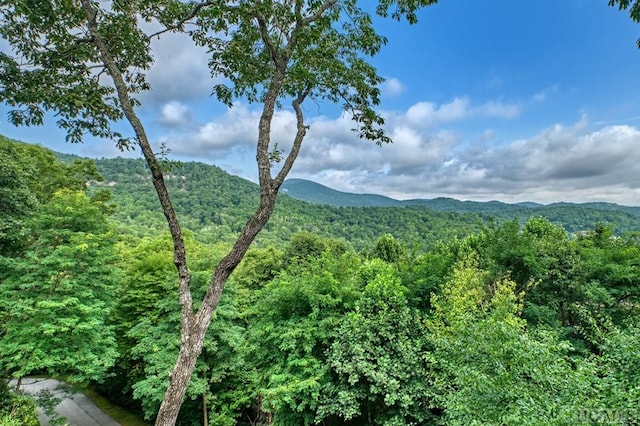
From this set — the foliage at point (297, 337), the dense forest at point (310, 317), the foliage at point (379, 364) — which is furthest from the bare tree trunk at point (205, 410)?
the foliage at point (379, 364)

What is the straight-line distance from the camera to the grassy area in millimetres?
15909

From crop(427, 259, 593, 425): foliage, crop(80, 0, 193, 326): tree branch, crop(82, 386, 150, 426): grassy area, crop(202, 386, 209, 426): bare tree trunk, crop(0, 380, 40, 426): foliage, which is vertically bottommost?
crop(82, 386, 150, 426): grassy area

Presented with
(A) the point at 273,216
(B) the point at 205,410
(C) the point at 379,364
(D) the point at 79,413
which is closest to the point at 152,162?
(C) the point at 379,364

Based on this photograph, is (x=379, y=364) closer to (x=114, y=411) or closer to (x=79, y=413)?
(x=114, y=411)

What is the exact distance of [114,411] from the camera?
56.3 feet

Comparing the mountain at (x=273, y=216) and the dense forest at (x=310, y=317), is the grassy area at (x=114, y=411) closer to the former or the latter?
the dense forest at (x=310, y=317)

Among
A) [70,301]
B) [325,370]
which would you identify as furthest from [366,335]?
[70,301]

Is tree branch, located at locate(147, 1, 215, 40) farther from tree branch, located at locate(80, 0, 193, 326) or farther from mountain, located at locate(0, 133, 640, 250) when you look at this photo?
mountain, located at locate(0, 133, 640, 250)

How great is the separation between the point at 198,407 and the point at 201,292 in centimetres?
556

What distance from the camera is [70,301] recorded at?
1020 cm

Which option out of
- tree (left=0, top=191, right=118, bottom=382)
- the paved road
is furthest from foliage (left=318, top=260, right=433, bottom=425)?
the paved road

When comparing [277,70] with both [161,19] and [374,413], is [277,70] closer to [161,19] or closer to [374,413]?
[161,19]

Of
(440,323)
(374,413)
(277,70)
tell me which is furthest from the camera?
(374,413)

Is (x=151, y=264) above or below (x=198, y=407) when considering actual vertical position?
above
